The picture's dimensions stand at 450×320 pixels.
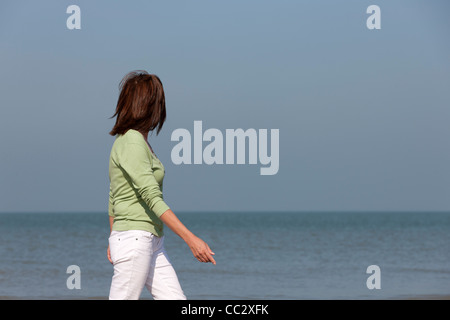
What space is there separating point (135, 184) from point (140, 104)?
0.39 meters

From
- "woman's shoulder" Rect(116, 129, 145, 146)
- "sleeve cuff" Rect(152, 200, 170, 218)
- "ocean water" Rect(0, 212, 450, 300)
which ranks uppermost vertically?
"woman's shoulder" Rect(116, 129, 145, 146)

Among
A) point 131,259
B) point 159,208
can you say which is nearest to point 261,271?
point 131,259

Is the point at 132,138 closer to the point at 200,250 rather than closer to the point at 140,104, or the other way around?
the point at 140,104

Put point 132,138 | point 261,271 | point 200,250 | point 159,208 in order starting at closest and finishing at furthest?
point 200,250, point 159,208, point 132,138, point 261,271

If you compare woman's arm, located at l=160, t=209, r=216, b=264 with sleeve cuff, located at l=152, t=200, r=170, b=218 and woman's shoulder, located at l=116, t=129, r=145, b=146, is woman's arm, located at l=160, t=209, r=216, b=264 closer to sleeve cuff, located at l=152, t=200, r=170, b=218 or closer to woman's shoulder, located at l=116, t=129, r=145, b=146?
sleeve cuff, located at l=152, t=200, r=170, b=218

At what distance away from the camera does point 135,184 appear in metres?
3.16

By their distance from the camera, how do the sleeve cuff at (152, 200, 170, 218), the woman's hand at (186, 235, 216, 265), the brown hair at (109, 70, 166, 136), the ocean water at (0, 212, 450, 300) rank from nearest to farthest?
the woman's hand at (186, 235, 216, 265) < the sleeve cuff at (152, 200, 170, 218) < the brown hair at (109, 70, 166, 136) < the ocean water at (0, 212, 450, 300)

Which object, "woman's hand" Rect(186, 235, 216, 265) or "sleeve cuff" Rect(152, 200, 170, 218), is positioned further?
"sleeve cuff" Rect(152, 200, 170, 218)

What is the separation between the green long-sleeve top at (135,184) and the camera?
3133 mm

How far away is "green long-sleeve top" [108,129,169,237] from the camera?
123 inches

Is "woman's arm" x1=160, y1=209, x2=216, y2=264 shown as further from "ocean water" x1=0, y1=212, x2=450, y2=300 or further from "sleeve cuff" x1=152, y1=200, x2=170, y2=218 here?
"ocean water" x1=0, y1=212, x2=450, y2=300

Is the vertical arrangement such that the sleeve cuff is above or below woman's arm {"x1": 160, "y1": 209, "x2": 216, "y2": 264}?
above

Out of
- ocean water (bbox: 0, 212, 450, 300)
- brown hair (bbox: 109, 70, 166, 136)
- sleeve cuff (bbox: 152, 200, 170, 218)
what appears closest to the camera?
sleeve cuff (bbox: 152, 200, 170, 218)

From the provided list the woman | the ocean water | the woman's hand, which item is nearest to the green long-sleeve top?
the woman
